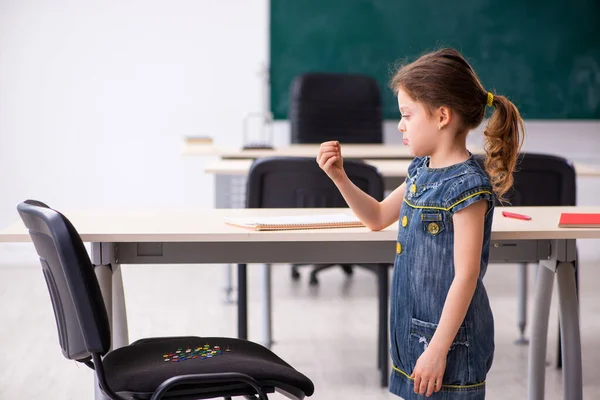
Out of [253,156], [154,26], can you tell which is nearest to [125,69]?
[154,26]

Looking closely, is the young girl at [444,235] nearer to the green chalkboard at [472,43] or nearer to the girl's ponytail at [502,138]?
the girl's ponytail at [502,138]

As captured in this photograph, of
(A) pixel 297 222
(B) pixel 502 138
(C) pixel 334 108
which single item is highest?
(C) pixel 334 108

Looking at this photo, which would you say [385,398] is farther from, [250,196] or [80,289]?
[80,289]

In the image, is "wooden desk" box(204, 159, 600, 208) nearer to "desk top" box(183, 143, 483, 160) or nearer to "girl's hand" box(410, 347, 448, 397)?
"desk top" box(183, 143, 483, 160)

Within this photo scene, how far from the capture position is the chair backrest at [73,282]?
158 centimetres

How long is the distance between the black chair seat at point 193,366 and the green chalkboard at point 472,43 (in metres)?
3.94

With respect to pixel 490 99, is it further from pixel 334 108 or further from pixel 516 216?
pixel 334 108

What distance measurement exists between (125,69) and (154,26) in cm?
34

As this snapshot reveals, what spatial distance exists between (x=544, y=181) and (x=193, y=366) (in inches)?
72.0

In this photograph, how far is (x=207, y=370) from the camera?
1760 millimetres

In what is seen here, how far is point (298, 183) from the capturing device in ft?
9.95

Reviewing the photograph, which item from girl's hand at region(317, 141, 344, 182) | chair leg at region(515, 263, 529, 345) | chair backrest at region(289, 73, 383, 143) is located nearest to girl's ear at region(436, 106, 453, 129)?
girl's hand at region(317, 141, 344, 182)

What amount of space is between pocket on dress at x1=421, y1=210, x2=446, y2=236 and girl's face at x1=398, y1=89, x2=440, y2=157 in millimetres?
141

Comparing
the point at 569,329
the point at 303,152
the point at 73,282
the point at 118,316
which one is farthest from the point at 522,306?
the point at 73,282
